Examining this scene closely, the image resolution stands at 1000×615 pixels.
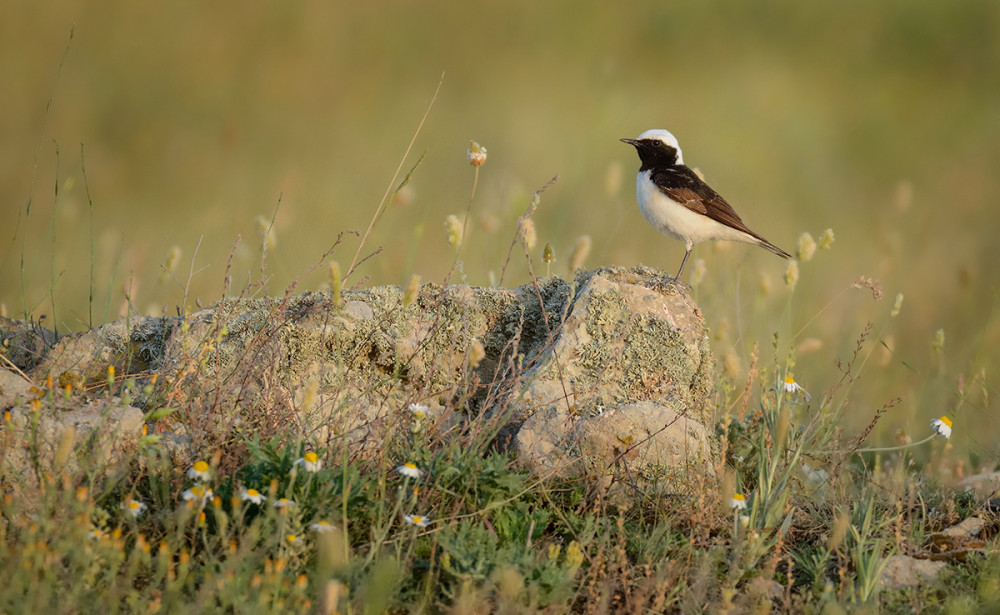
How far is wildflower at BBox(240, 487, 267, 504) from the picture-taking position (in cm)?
292

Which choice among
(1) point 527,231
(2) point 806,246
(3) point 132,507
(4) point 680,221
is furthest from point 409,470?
(4) point 680,221

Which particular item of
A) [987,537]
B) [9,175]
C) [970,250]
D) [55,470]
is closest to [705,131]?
[970,250]

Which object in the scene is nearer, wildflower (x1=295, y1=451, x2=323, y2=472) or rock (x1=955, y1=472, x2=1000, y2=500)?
wildflower (x1=295, y1=451, x2=323, y2=472)

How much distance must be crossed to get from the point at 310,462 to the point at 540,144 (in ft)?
26.1

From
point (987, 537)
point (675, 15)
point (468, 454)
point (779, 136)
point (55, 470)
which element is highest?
point (675, 15)

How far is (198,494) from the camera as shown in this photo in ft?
9.55

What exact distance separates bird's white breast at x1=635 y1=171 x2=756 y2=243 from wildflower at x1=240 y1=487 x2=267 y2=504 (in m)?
3.29

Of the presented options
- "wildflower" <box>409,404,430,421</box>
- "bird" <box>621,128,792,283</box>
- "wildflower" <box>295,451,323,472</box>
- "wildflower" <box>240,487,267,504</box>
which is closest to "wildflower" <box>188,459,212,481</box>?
"wildflower" <box>240,487,267,504</box>

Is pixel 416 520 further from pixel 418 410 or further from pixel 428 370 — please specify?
pixel 428 370

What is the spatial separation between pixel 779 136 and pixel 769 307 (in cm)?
505

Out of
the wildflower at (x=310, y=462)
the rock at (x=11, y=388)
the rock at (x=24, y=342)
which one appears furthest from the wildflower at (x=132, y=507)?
the rock at (x=24, y=342)

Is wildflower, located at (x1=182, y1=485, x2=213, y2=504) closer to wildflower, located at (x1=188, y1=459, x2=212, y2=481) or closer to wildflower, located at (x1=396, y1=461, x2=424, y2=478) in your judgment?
wildflower, located at (x1=188, y1=459, x2=212, y2=481)

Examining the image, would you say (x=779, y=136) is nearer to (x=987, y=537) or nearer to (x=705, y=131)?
(x=705, y=131)

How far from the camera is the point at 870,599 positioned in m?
3.15
